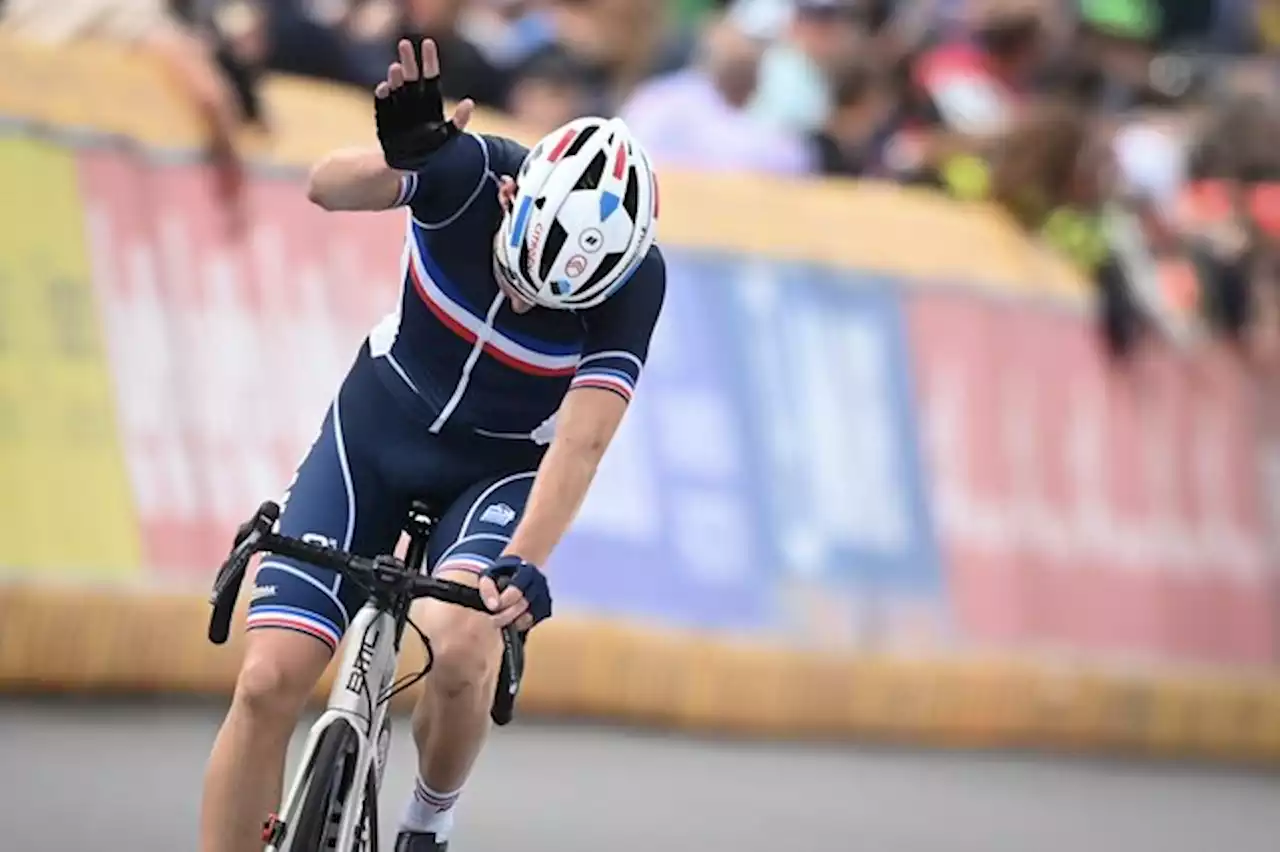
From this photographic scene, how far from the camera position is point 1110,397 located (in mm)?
13516

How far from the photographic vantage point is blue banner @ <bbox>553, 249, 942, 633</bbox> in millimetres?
11680

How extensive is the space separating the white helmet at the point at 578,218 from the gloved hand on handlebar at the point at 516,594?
74 centimetres

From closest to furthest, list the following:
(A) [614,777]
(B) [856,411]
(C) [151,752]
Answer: (C) [151,752]
(A) [614,777]
(B) [856,411]

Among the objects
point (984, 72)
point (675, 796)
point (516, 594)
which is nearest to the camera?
point (516, 594)

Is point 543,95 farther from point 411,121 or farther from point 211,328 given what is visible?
point 411,121

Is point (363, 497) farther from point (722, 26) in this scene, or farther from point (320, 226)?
point (722, 26)

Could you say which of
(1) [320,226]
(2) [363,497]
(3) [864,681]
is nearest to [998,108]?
(3) [864,681]

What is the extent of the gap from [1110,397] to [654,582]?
303 centimetres

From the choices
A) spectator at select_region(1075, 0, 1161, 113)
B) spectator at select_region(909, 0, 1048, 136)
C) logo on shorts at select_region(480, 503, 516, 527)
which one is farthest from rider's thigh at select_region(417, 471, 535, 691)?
spectator at select_region(1075, 0, 1161, 113)

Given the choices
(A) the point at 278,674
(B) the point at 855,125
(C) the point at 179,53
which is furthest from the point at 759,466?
(A) the point at 278,674

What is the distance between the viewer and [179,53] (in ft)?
35.0

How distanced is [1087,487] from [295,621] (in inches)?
305

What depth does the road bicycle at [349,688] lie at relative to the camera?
5598mm

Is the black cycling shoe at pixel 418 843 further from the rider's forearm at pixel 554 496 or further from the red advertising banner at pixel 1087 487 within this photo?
the red advertising banner at pixel 1087 487
